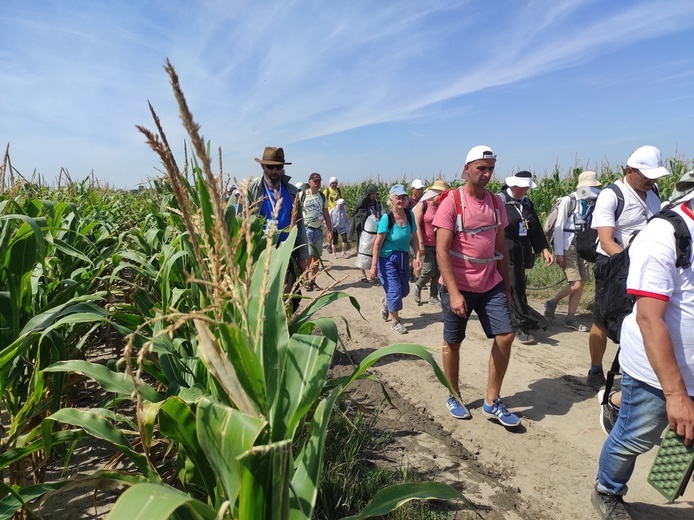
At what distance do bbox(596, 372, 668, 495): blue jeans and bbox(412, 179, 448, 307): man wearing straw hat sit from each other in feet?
13.1

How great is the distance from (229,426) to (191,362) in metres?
1.00

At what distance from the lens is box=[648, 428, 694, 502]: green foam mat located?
197 centimetres

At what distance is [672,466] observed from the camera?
204 cm

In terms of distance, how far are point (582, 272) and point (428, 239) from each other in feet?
6.69

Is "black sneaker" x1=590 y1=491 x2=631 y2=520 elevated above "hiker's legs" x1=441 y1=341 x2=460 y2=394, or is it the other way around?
"hiker's legs" x1=441 y1=341 x2=460 y2=394

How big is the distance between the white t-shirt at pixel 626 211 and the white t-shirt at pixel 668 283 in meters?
1.50

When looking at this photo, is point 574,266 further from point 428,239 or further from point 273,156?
point 273,156

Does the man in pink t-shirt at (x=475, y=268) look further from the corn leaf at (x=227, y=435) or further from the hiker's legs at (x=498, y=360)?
the corn leaf at (x=227, y=435)

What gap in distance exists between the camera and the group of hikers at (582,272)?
1.94m

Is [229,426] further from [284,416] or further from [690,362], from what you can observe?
[690,362]

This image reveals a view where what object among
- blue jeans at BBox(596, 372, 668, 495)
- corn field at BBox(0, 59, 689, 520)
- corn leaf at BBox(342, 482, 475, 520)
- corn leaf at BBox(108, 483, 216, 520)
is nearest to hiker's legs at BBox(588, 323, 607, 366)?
blue jeans at BBox(596, 372, 668, 495)

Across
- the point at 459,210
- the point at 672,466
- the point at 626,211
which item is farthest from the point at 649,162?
the point at 672,466

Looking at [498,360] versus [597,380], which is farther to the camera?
[597,380]

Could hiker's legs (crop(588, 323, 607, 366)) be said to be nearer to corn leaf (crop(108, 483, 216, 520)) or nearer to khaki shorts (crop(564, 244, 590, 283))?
khaki shorts (crop(564, 244, 590, 283))
